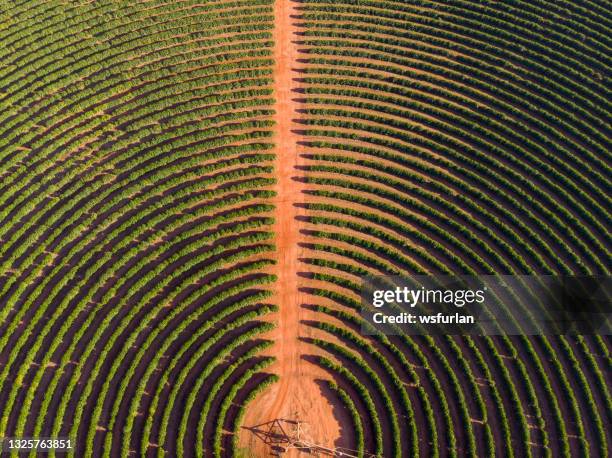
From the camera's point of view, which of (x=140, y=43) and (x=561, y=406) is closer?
(x=561, y=406)

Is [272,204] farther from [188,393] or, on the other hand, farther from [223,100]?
[188,393]

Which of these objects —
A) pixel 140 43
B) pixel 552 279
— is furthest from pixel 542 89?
pixel 140 43
